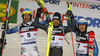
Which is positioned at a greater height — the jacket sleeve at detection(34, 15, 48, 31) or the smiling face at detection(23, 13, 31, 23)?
the smiling face at detection(23, 13, 31, 23)

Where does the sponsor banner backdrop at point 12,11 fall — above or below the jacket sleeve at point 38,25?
above

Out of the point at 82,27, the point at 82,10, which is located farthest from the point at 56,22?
the point at 82,10

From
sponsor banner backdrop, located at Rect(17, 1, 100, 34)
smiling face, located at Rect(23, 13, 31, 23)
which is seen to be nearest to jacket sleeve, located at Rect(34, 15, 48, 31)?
smiling face, located at Rect(23, 13, 31, 23)

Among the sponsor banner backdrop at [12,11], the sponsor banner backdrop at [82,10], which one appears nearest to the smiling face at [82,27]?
the sponsor banner backdrop at [82,10]

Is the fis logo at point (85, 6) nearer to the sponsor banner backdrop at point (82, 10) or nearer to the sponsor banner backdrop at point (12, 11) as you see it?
the sponsor banner backdrop at point (82, 10)

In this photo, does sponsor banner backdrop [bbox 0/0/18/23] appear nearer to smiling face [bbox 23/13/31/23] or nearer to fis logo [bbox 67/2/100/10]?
fis logo [bbox 67/2/100/10]

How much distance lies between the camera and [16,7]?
790cm

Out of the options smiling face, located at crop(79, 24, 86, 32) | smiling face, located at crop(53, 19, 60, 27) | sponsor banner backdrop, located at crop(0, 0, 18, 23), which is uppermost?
sponsor banner backdrop, located at crop(0, 0, 18, 23)

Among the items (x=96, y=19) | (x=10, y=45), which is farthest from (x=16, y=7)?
(x=96, y=19)

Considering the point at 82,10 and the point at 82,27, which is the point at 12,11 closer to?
the point at 82,10

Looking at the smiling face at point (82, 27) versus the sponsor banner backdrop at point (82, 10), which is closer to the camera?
the smiling face at point (82, 27)

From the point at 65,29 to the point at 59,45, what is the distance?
0.39 meters

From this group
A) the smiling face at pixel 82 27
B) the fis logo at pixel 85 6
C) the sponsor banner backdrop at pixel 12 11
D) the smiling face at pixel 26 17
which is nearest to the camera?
the smiling face at pixel 82 27

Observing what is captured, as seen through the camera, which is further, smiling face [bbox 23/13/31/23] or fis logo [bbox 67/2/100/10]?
fis logo [bbox 67/2/100/10]
